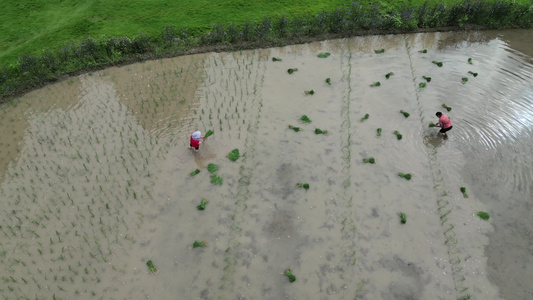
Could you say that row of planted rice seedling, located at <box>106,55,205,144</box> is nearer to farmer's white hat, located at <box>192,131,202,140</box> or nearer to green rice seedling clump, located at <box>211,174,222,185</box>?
farmer's white hat, located at <box>192,131,202,140</box>

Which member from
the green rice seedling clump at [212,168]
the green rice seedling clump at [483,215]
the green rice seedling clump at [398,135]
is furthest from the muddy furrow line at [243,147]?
the green rice seedling clump at [483,215]

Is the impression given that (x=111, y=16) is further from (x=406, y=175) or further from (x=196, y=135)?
(x=406, y=175)

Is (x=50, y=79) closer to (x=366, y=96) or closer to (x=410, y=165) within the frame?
(x=366, y=96)

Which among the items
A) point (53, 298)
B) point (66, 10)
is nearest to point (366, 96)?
point (53, 298)

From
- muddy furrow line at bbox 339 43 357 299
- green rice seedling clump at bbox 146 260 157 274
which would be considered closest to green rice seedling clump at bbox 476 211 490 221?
muddy furrow line at bbox 339 43 357 299

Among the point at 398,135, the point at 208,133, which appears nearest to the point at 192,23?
the point at 208,133

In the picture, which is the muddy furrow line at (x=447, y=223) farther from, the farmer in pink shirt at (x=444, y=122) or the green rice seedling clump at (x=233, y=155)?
the green rice seedling clump at (x=233, y=155)
